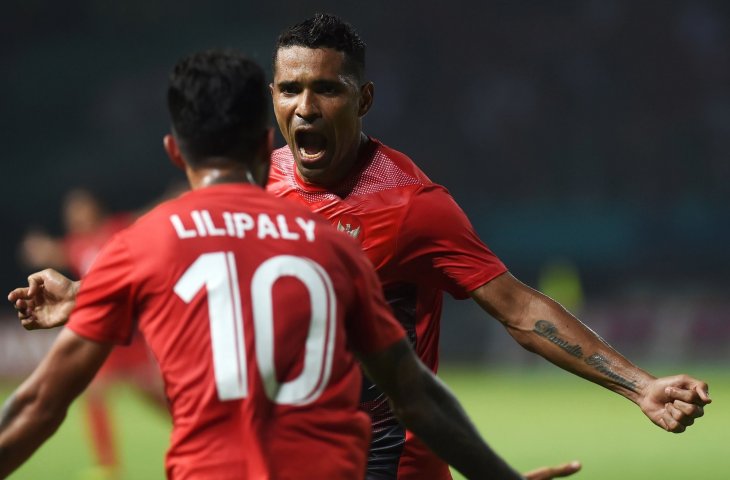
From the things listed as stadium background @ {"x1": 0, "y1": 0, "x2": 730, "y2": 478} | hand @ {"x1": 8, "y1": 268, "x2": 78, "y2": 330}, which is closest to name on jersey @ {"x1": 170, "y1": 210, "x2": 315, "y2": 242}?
hand @ {"x1": 8, "y1": 268, "x2": 78, "y2": 330}

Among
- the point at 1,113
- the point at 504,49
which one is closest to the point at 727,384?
the point at 504,49

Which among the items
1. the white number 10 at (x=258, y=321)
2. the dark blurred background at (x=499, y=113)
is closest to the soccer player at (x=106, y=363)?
the white number 10 at (x=258, y=321)

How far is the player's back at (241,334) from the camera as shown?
283cm

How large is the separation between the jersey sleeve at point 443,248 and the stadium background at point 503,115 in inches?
647

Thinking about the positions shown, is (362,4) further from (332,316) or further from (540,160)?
(332,316)

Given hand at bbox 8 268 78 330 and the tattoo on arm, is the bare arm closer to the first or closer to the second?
the tattoo on arm

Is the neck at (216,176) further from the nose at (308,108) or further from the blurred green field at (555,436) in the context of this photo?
the blurred green field at (555,436)

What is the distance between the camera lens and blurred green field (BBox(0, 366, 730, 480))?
397 inches

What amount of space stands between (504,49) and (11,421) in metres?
23.7

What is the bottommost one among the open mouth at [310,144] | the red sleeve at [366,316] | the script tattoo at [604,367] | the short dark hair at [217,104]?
the script tattoo at [604,367]

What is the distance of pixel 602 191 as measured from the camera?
2383cm

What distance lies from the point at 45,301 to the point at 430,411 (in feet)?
4.88

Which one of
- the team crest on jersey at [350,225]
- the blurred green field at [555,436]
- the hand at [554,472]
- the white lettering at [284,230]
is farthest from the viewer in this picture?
the blurred green field at [555,436]

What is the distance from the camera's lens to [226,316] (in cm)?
284
